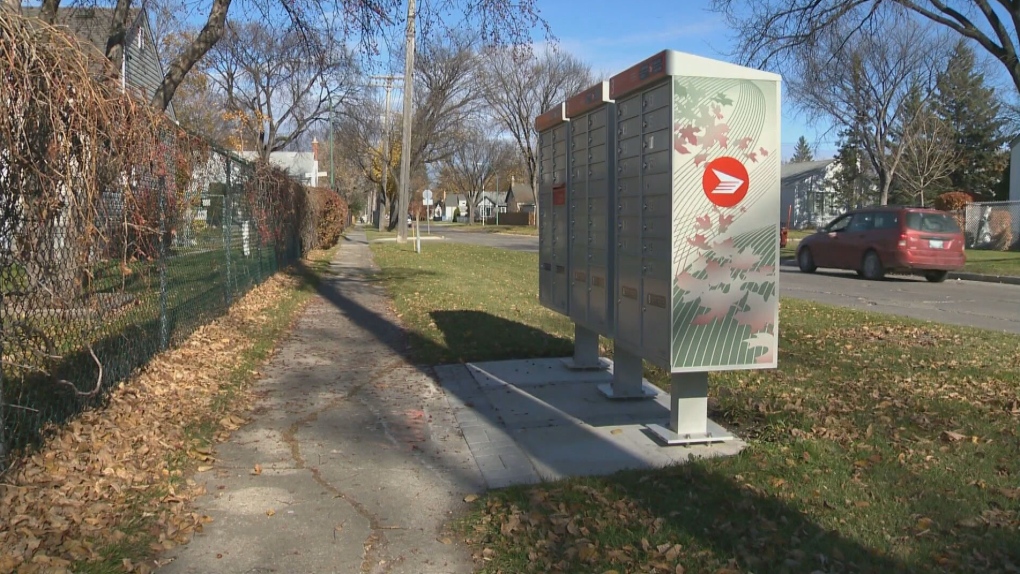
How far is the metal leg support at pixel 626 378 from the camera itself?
261 inches

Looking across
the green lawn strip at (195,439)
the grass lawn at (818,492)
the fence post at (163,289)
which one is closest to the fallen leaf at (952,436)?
the grass lawn at (818,492)

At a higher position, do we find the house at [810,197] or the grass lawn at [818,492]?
the house at [810,197]

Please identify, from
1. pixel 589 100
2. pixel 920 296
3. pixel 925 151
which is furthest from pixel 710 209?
pixel 925 151

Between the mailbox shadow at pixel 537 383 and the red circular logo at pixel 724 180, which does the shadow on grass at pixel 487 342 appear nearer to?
the mailbox shadow at pixel 537 383

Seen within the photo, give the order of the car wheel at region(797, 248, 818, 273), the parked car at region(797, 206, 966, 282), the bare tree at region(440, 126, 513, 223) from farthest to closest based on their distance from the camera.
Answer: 1. the bare tree at region(440, 126, 513, 223)
2. the car wheel at region(797, 248, 818, 273)
3. the parked car at region(797, 206, 966, 282)

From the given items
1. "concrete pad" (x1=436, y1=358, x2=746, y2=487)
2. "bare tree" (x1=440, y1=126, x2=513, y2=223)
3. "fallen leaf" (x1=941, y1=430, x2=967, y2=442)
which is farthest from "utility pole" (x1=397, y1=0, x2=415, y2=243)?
"bare tree" (x1=440, y1=126, x2=513, y2=223)

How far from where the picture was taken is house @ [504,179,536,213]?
106m

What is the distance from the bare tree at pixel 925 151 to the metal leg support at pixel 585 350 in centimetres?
3607

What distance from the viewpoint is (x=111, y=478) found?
181 inches

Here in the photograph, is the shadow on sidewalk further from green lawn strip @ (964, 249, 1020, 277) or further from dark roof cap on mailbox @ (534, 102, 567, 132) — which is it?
green lawn strip @ (964, 249, 1020, 277)

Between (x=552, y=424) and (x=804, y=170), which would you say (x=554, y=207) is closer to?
(x=552, y=424)

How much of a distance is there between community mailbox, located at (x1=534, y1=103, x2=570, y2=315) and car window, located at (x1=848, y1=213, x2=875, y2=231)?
13462mm

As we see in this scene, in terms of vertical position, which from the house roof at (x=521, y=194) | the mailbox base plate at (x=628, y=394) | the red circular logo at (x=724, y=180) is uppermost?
the house roof at (x=521, y=194)

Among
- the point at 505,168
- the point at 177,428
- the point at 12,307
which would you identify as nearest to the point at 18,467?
the point at 12,307
